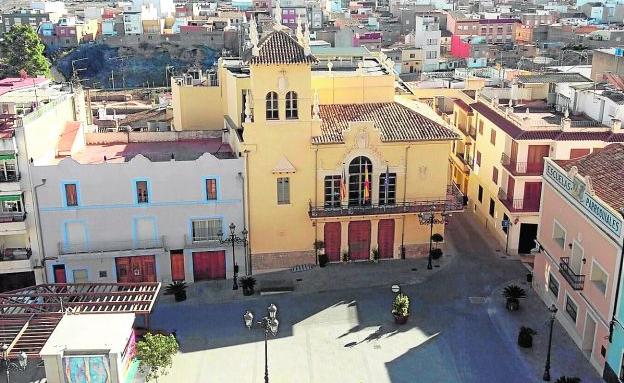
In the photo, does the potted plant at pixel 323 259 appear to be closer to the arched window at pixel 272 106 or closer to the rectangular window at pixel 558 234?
the arched window at pixel 272 106

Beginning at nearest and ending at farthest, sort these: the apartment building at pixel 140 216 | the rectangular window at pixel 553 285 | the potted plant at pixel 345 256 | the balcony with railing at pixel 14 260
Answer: the rectangular window at pixel 553 285, the balcony with railing at pixel 14 260, the apartment building at pixel 140 216, the potted plant at pixel 345 256

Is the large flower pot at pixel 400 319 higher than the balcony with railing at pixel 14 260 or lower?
lower

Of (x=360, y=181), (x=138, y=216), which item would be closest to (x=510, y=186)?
(x=360, y=181)

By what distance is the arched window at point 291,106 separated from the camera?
44281 millimetres

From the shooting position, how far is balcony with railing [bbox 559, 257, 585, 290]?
35906 mm

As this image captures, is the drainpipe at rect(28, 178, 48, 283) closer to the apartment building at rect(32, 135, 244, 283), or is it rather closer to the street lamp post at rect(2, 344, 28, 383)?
the apartment building at rect(32, 135, 244, 283)

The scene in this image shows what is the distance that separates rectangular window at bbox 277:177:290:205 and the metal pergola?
37.5 feet

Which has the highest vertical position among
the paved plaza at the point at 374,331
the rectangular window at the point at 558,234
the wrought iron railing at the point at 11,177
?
the wrought iron railing at the point at 11,177

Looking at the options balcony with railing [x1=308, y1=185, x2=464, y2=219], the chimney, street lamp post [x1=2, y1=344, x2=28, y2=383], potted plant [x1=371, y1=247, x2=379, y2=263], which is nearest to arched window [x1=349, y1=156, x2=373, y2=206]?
balcony with railing [x1=308, y1=185, x2=464, y2=219]

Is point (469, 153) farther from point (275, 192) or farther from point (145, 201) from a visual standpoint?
point (145, 201)

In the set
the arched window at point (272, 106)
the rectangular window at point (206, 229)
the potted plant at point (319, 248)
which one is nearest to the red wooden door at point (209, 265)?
the rectangular window at point (206, 229)

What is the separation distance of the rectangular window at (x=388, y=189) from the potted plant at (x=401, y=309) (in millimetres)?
8902

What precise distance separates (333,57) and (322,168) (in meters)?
22.9

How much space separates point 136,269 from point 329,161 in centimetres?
1484
